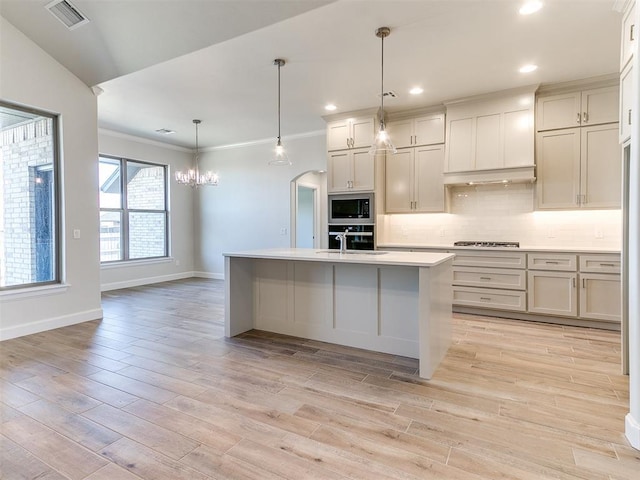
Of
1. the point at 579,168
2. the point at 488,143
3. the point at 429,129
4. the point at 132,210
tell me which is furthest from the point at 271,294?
the point at 132,210

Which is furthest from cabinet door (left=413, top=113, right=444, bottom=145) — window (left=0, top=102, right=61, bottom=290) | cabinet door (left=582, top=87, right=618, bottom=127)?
window (left=0, top=102, right=61, bottom=290)

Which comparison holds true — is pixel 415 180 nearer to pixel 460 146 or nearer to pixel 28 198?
pixel 460 146

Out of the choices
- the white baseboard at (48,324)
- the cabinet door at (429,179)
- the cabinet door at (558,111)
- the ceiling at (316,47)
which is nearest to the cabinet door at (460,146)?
the cabinet door at (429,179)

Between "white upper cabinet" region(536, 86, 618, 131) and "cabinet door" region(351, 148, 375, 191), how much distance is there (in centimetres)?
216

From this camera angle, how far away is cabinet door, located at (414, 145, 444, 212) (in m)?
4.99

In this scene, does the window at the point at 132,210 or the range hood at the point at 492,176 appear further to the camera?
the window at the point at 132,210

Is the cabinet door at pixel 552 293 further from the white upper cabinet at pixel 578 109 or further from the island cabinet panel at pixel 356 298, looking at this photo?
the island cabinet panel at pixel 356 298

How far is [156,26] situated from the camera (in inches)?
126

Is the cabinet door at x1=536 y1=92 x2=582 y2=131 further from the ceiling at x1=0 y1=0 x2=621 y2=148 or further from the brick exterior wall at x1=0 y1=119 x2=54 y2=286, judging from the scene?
the brick exterior wall at x1=0 y1=119 x2=54 y2=286

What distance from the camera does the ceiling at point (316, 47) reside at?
9.35 ft

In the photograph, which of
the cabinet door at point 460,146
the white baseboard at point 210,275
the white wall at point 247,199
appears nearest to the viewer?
the cabinet door at point 460,146

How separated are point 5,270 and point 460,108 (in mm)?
5740

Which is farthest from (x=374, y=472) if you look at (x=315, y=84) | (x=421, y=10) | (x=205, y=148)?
(x=205, y=148)

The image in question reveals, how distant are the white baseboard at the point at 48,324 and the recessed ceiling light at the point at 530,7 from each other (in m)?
5.46
